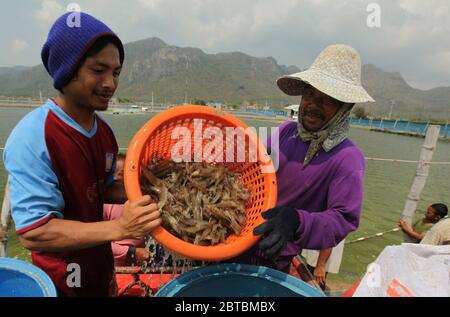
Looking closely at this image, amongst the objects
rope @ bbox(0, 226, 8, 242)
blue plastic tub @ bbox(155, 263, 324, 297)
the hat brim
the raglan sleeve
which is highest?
the hat brim

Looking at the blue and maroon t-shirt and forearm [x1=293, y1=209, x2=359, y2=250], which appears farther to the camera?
forearm [x1=293, y1=209, x2=359, y2=250]

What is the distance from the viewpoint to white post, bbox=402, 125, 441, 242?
19.4 ft

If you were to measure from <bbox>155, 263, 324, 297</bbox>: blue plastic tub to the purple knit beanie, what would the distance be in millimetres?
1505

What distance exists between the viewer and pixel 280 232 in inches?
68.9

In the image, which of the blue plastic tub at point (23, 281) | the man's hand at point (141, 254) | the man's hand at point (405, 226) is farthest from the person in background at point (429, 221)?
the blue plastic tub at point (23, 281)

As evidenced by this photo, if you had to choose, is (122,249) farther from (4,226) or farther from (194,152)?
(194,152)

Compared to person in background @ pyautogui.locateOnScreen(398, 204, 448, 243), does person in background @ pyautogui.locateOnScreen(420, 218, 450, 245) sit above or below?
above

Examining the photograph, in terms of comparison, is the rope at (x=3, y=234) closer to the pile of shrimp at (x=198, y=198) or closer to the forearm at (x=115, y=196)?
the forearm at (x=115, y=196)

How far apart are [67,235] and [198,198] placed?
3.18ft

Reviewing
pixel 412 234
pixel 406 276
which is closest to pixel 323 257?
pixel 406 276

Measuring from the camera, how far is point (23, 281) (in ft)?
5.22

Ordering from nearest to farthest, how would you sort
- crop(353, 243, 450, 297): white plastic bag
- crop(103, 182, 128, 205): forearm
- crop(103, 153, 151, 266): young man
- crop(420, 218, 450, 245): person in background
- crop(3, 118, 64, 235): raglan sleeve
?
crop(353, 243, 450, 297): white plastic bag → crop(3, 118, 64, 235): raglan sleeve → crop(103, 182, 128, 205): forearm → crop(103, 153, 151, 266): young man → crop(420, 218, 450, 245): person in background

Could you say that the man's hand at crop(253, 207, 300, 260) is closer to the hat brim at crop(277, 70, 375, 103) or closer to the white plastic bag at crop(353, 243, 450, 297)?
the white plastic bag at crop(353, 243, 450, 297)

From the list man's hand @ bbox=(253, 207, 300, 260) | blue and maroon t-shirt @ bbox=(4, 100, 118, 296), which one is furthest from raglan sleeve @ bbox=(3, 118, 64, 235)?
man's hand @ bbox=(253, 207, 300, 260)
